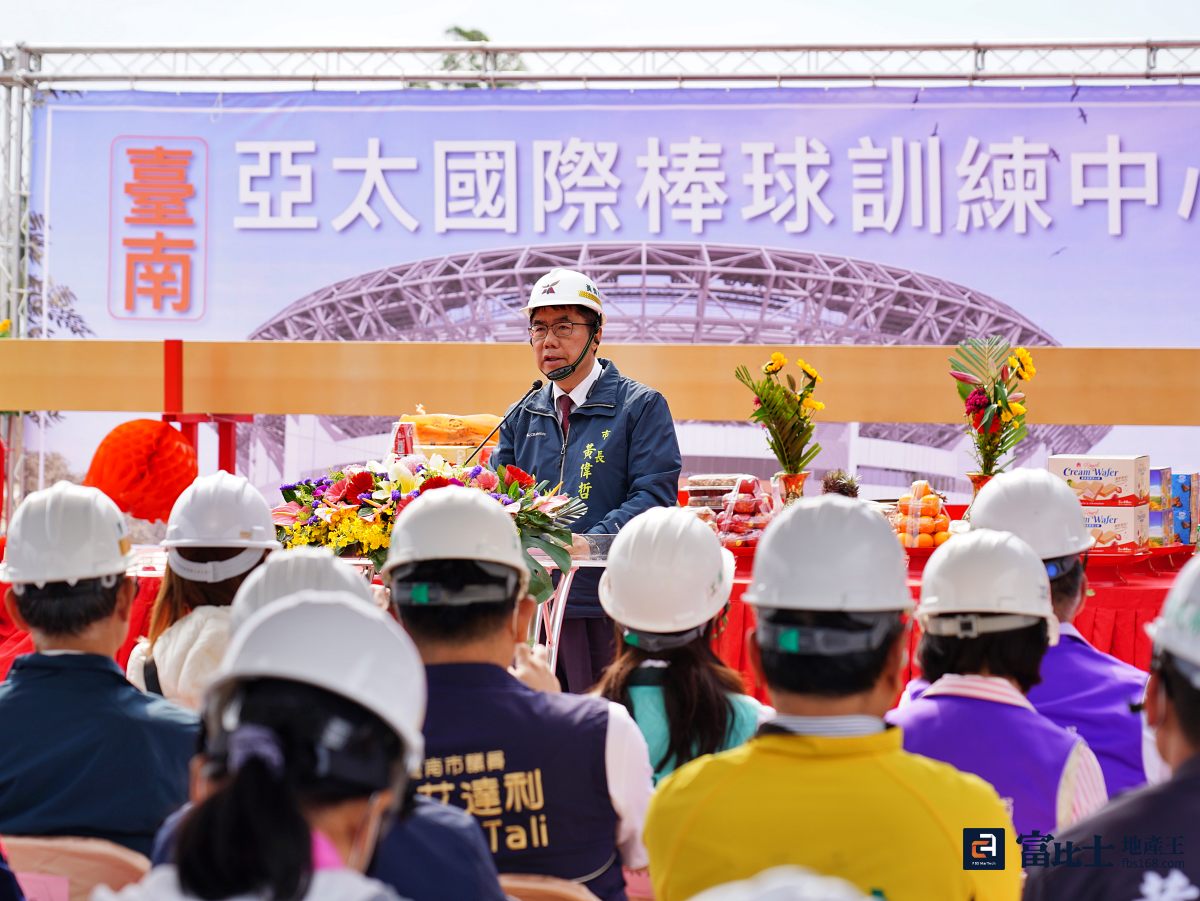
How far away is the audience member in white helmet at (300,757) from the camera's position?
0.79 metres

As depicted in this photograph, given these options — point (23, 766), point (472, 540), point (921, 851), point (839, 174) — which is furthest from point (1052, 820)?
point (839, 174)

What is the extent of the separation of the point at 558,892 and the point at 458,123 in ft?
18.1

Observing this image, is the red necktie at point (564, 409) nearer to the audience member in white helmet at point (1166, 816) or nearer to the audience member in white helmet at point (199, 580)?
the audience member in white helmet at point (199, 580)

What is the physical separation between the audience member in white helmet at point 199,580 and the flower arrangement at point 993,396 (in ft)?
7.67

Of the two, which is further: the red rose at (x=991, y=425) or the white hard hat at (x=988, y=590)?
the red rose at (x=991, y=425)

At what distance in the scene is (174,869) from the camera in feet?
2.65

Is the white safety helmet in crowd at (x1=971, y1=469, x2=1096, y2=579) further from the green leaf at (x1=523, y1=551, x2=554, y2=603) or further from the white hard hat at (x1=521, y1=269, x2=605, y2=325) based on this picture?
the white hard hat at (x1=521, y1=269, x2=605, y2=325)

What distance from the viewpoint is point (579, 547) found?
284 centimetres

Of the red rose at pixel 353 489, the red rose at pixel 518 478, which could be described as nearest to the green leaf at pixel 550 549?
the red rose at pixel 518 478

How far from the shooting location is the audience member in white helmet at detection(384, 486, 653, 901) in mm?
1457

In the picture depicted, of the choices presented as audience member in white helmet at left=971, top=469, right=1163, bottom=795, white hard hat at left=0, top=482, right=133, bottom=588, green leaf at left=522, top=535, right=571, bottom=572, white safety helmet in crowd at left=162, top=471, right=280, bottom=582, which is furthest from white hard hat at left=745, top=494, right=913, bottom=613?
green leaf at left=522, top=535, right=571, bottom=572

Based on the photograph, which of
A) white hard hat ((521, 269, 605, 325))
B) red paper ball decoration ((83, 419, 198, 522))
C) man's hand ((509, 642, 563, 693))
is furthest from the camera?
red paper ball decoration ((83, 419, 198, 522))

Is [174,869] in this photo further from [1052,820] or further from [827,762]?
[1052,820]

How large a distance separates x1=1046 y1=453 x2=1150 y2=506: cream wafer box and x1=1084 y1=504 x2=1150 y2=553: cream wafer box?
0.07ft
